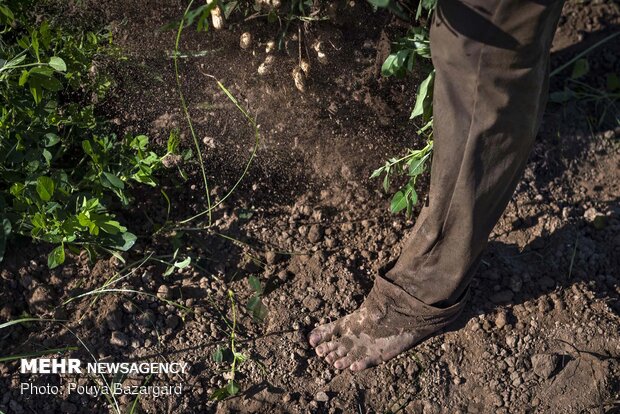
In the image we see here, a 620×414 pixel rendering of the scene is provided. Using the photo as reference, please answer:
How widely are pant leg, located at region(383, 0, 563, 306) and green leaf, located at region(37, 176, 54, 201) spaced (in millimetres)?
1091

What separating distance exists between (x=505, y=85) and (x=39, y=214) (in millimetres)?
1376

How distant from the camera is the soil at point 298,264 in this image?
8.11 feet

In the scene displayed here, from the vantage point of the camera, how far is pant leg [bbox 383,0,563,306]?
5.67 feet

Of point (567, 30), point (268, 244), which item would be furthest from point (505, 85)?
point (567, 30)

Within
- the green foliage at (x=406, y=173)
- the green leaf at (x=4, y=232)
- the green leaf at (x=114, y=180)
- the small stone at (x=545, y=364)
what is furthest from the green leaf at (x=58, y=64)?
the small stone at (x=545, y=364)

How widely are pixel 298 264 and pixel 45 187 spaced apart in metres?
0.87

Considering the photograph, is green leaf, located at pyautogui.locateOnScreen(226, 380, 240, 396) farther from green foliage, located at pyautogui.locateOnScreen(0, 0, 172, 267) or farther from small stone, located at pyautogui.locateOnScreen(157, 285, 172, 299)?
green foliage, located at pyautogui.locateOnScreen(0, 0, 172, 267)

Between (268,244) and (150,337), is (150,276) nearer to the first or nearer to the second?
(150,337)

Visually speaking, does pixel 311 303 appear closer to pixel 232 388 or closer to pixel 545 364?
pixel 232 388

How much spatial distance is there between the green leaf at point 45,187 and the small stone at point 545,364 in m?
1.61

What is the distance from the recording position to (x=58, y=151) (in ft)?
8.25

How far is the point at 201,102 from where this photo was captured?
2705 mm

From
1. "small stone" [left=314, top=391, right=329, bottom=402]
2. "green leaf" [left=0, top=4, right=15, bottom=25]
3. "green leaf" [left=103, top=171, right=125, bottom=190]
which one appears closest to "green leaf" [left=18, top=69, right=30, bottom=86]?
"green leaf" [left=0, top=4, right=15, bottom=25]

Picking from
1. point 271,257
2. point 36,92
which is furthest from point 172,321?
point 36,92
